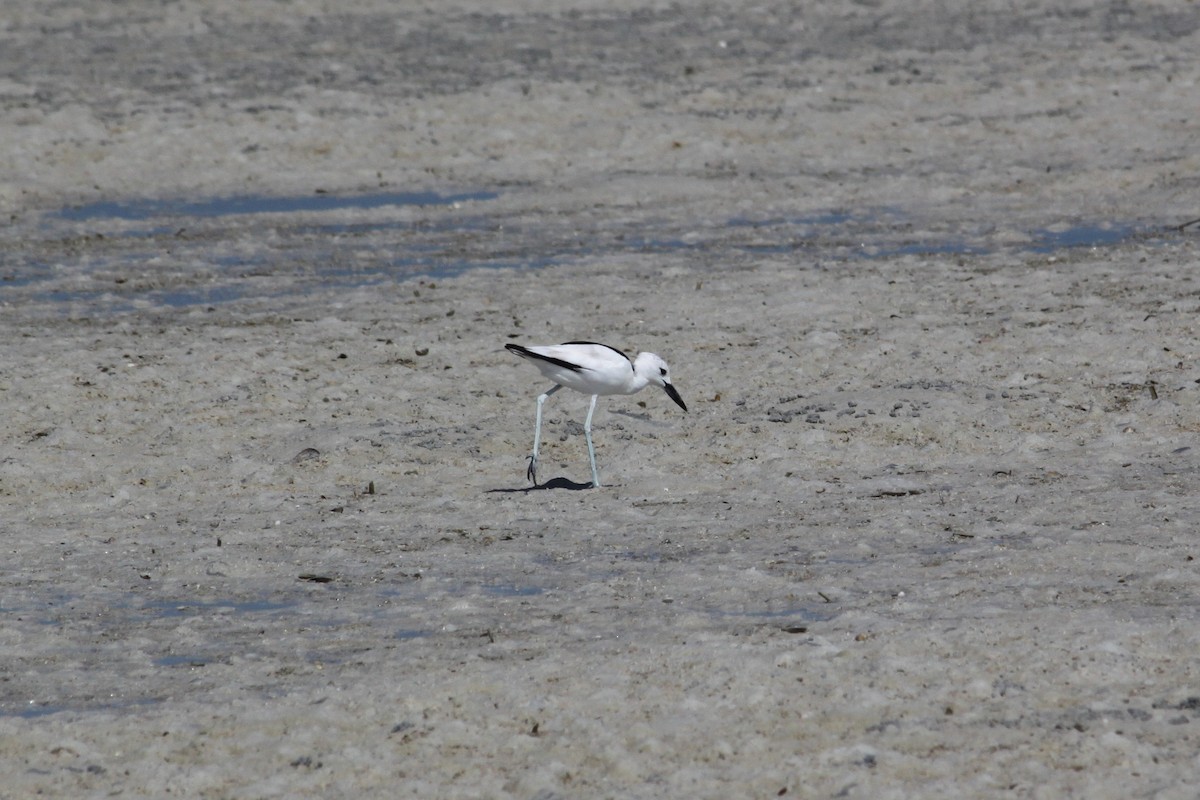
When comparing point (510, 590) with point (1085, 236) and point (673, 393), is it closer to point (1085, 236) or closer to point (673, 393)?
point (673, 393)

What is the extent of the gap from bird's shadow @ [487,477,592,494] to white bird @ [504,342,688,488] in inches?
1.7

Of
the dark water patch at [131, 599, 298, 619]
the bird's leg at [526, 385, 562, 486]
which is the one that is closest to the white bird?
the bird's leg at [526, 385, 562, 486]

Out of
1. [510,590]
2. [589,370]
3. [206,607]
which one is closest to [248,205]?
[589,370]

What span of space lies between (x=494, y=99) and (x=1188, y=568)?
38.0 feet

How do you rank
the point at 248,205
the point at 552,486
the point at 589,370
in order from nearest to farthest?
1. the point at 589,370
2. the point at 552,486
3. the point at 248,205

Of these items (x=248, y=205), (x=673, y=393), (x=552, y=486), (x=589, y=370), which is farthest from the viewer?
(x=248, y=205)

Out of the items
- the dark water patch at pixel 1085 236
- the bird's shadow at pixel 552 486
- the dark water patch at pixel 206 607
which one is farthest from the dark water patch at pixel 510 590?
the dark water patch at pixel 1085 236

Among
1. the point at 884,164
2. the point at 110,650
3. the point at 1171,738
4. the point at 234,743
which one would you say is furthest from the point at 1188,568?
the point at 884,164

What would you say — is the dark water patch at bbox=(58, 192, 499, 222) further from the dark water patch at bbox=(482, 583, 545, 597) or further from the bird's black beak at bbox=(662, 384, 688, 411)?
the dark water patch at bbox=(482, 583, 545, 597)

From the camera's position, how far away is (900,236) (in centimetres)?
1357

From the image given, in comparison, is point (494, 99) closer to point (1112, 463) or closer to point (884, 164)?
point (884, 164)

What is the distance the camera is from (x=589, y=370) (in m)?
8.76

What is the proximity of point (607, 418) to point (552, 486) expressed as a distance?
1.19 metres

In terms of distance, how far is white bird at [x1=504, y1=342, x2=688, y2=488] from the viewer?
8758 mm
